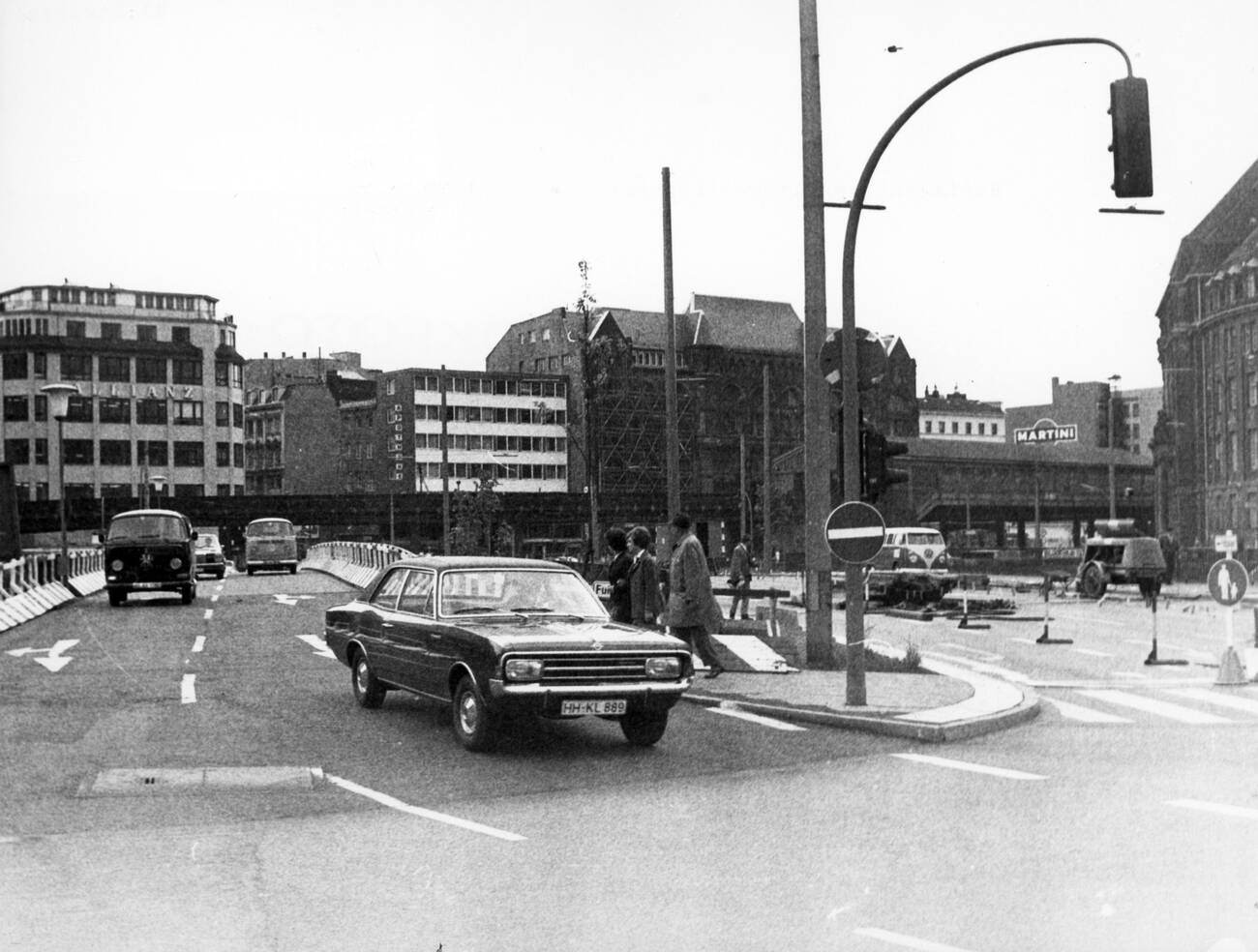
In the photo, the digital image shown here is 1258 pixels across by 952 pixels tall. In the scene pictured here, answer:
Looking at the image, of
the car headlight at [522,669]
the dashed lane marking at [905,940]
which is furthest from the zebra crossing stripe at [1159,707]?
the dashed lane marking at [905,940]

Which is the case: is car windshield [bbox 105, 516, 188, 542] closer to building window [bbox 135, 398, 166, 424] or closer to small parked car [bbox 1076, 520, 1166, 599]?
small parked car [bbox 1076, 520, 1166, 599]

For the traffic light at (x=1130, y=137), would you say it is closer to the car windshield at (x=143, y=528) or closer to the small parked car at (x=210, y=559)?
the car windshield at (x=143, y=528)

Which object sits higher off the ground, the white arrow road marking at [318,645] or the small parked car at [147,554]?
the small parked car at [147,554]

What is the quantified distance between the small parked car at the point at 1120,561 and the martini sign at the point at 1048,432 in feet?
13.2

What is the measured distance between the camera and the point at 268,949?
6223 millimetres

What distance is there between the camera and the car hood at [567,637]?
11.5m

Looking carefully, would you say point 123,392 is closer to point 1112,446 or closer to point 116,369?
point 116,369

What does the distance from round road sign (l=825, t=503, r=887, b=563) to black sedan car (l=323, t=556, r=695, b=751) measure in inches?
80.3

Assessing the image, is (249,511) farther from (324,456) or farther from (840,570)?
(840,570)

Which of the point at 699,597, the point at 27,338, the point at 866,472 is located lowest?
the point at 699,597

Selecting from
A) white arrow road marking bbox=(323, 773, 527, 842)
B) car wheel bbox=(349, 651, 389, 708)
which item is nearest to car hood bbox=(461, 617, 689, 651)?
white arrow road marking bbox=(323, 773, 527, 842)

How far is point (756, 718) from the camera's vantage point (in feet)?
45.9

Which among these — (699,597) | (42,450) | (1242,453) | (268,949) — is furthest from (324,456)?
(268,949)

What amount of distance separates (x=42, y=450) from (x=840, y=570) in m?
66.4
